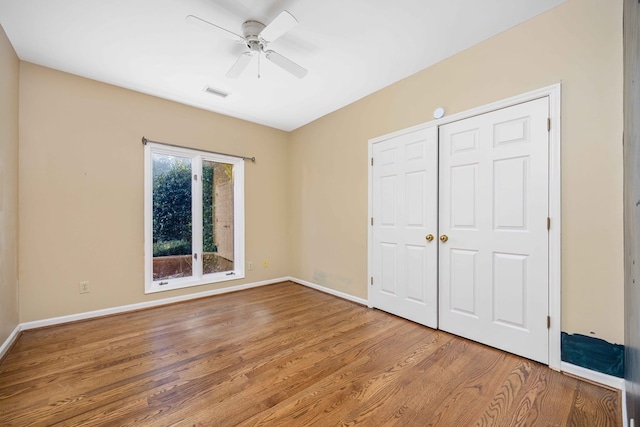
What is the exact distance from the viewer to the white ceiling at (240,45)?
1.93 m

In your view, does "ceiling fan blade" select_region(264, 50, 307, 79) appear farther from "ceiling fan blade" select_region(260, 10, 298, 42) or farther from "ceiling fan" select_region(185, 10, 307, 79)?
"ceiling fan blade" select_region(260, 10, 298, 42)

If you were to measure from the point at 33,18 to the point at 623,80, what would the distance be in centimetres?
420

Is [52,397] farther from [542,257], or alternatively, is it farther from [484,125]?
[484,125]

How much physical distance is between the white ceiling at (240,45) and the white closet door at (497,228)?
30.4 inches

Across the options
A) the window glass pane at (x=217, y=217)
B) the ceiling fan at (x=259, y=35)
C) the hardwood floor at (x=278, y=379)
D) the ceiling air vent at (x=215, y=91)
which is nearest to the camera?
the hardwood floor at (x=278, y=379)

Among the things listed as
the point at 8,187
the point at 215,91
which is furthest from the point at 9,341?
the point at 215,91

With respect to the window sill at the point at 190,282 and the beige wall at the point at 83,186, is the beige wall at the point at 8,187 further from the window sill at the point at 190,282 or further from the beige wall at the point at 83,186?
the window sill at the point at 190,282

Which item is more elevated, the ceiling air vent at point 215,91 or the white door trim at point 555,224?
the ceiling air vent at point 215,91

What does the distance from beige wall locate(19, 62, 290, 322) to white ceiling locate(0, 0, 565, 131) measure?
28cm

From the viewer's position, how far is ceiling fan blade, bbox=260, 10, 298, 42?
173 cm

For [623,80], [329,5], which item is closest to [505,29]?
[623,80]

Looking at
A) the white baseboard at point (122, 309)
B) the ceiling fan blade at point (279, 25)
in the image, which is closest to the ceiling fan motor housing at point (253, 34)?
the ceiling fan blade at point (279, 25)

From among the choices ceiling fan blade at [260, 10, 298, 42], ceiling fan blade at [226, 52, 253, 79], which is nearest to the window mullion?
ceiling fan blade at [226, 52, 253, 79]

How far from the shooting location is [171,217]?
3.51 meters
